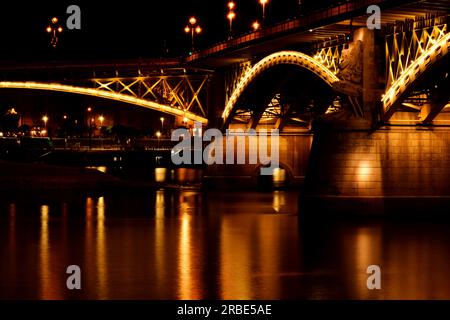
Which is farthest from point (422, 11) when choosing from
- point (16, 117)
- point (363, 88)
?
point (16, 117)

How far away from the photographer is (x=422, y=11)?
4112 cm

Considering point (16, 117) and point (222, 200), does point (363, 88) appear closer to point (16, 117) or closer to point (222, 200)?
point (222, 200)

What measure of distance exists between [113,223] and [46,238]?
6067 millimetres

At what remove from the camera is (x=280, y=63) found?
5472 cm

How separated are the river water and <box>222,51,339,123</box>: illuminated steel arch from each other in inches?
278

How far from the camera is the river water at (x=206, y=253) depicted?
27688 millimetres

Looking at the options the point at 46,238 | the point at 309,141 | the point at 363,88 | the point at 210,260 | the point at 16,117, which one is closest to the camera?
the point at 210,260

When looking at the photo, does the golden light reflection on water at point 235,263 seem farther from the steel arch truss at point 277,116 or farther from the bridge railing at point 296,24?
the steel arch truss at point 277,116

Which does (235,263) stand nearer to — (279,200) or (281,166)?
(279,200)

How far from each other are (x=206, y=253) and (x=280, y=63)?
21920mm

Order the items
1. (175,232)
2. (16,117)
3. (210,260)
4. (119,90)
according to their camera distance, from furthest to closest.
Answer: (16,117), (119,90), (175,232), (210,260)

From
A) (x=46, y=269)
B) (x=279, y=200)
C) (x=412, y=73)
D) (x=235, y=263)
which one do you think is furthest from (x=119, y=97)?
(x=46, y=269)

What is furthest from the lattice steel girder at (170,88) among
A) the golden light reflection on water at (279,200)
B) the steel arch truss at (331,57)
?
the steel arch truss at (331,57)

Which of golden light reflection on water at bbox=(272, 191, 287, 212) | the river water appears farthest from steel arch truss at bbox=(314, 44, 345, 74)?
golden light reflection on water at bbox=(272, 191, 287, 212)
